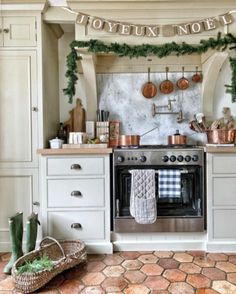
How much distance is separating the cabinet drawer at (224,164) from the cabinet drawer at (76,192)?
1033 mm

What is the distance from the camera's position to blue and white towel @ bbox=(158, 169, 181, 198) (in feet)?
7.84

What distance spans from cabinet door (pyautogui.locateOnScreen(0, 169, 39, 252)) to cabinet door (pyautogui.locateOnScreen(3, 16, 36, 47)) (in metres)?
1.20

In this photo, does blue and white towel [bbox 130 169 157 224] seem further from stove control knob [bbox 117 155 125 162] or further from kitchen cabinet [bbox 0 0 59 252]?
kitchen cabinet [bbox 0 0 59 252]

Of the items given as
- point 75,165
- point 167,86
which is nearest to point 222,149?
point 167,86

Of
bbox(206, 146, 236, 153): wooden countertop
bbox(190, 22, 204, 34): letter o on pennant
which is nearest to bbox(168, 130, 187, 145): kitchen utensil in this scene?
bbox(206, 146, 236, 153): wooden countertop

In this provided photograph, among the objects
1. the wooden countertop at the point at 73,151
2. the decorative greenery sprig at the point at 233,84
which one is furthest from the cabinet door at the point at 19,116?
the decorative greenery sprig at the point at 233,84

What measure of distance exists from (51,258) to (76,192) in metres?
0.58

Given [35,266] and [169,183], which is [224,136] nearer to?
[169,183]

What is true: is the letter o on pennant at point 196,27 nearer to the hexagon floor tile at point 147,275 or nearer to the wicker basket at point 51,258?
the hexagon floor tile at point 147,275

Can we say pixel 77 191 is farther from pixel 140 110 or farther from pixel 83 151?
pixel 140 110

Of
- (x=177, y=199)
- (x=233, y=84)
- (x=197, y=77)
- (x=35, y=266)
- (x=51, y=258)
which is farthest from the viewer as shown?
(x=197, y=77)

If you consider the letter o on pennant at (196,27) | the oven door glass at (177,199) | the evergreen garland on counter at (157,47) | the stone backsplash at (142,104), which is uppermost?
the letter o on pennant at (196,27)

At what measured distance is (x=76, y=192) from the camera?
7.95 ft

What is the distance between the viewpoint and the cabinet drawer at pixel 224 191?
242 cm
